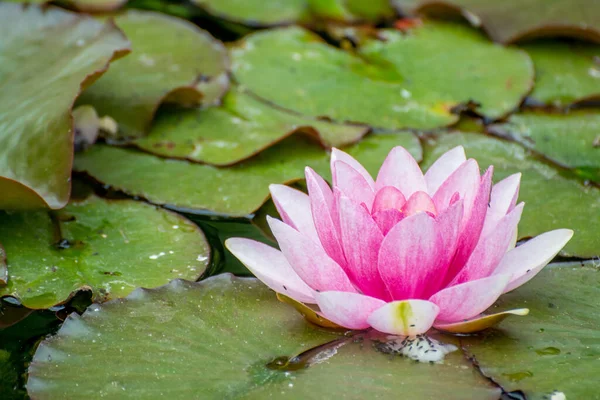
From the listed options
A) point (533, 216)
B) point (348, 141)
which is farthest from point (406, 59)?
point (533, 216)

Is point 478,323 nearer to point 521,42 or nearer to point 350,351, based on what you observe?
point 350,351

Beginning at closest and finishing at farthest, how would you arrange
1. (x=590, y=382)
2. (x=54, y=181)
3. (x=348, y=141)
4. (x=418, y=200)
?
(x=590, y=382), (x=418, y=200), (x=54, y=181), (x=348, y=141)

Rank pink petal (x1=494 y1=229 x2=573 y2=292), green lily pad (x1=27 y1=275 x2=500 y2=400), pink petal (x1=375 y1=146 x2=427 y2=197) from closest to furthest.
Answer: green lily pad (x1=27 y1=275 x2=500 y2=400), pink petal (x1=494 y1=229 x2=573 y2=292), pink petal (x1=375 y1=146 x2=427 y2=197)

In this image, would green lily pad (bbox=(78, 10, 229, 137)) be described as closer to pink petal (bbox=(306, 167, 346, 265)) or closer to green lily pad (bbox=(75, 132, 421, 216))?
green lily pad (bbox=(75, 132, 421, 216))

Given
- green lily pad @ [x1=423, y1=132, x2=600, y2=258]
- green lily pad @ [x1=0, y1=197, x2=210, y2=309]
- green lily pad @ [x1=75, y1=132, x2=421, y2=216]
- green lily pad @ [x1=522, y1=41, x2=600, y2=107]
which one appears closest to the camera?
green lily pad @ [x1=0, y1=197, x2=210, y2=309]

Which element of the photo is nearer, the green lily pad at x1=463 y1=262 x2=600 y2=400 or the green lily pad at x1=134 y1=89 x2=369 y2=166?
the green lily pad at x1=463 y1=262 x2=600 y2=400

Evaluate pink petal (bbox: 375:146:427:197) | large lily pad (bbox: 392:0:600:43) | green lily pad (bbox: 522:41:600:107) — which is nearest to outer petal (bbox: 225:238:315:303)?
pink petal (bbox: 375:146:427:197)

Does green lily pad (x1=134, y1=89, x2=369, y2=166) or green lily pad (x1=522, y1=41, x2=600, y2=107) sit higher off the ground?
green lily pad (x1=522, y1=41, x2=600, y2=107)

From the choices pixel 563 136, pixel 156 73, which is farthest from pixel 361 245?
A: pixel 156 73
